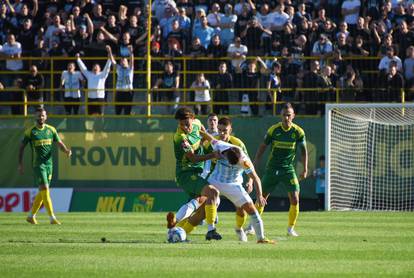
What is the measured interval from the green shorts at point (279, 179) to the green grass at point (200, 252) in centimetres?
81

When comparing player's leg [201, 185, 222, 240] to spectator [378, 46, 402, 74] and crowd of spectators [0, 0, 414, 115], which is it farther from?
spectator [378, 46, 402, 74]

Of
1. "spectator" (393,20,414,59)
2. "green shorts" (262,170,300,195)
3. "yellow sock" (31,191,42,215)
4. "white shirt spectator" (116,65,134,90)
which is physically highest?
"spectator" (393,20,414,59)

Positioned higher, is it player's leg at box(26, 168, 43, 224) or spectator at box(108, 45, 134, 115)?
spectator at box(108, 45, 134, 115)

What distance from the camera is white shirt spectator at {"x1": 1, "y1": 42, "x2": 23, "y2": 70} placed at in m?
31.4

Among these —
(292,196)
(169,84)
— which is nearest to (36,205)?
(292,196)

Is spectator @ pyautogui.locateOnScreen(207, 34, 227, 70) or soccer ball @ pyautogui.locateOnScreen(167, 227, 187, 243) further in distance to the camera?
spectator @ pyautogui.locateOnScreen(207, 34, 227, 70)

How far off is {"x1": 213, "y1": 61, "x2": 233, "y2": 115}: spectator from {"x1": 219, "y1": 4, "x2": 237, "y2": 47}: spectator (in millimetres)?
826

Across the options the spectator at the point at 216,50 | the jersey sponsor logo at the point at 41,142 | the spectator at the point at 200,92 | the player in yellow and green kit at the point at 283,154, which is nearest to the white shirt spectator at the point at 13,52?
the spectator at the point at 200,92

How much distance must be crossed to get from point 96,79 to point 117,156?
98.5 inches

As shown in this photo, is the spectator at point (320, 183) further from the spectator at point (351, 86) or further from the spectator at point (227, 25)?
the spectator at point (227, 25)

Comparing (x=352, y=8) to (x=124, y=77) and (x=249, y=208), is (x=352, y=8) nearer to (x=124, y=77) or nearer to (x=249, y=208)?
(x=124, y=77)

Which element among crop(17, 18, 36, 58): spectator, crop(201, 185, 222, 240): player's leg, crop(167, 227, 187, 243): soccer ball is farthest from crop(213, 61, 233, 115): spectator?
crop(167, 227, 187, 243): soccer ball

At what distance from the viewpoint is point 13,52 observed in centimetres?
3144

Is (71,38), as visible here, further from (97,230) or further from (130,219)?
(97,230)
